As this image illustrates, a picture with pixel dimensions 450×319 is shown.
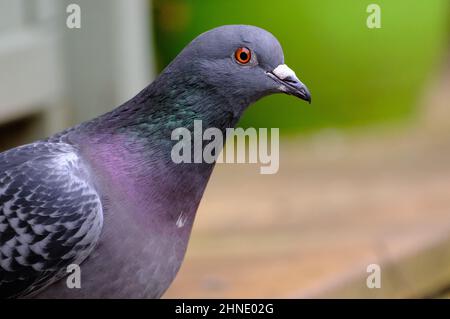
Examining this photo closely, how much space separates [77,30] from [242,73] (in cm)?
243

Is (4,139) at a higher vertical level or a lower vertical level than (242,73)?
lower

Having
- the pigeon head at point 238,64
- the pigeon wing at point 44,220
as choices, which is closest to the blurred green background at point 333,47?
the pigeon head at point 238,64

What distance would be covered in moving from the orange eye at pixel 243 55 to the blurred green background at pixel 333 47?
2.73 m

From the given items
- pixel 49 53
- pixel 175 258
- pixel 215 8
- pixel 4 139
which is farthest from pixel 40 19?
pixel 175 258

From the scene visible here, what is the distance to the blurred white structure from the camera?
499 cm

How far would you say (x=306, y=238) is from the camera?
470cm

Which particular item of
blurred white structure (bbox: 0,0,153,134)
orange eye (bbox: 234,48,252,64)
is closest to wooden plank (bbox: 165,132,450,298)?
blurred white structure (bbox: 0,0,153,134)

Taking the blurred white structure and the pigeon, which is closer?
the pigeon

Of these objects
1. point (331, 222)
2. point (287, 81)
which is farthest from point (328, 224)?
point (287, 81)

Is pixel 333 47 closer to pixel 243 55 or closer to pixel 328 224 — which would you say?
pixel 328 224

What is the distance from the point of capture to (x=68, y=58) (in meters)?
5.25

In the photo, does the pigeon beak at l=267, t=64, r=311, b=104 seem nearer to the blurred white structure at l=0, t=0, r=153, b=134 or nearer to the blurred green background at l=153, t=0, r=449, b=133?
the blurred white structure at l=0, t=0, r=153, b=134

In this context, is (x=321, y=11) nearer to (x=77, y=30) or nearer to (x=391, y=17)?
(x=391, y=17)

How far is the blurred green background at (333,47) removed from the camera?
5.65 meters
